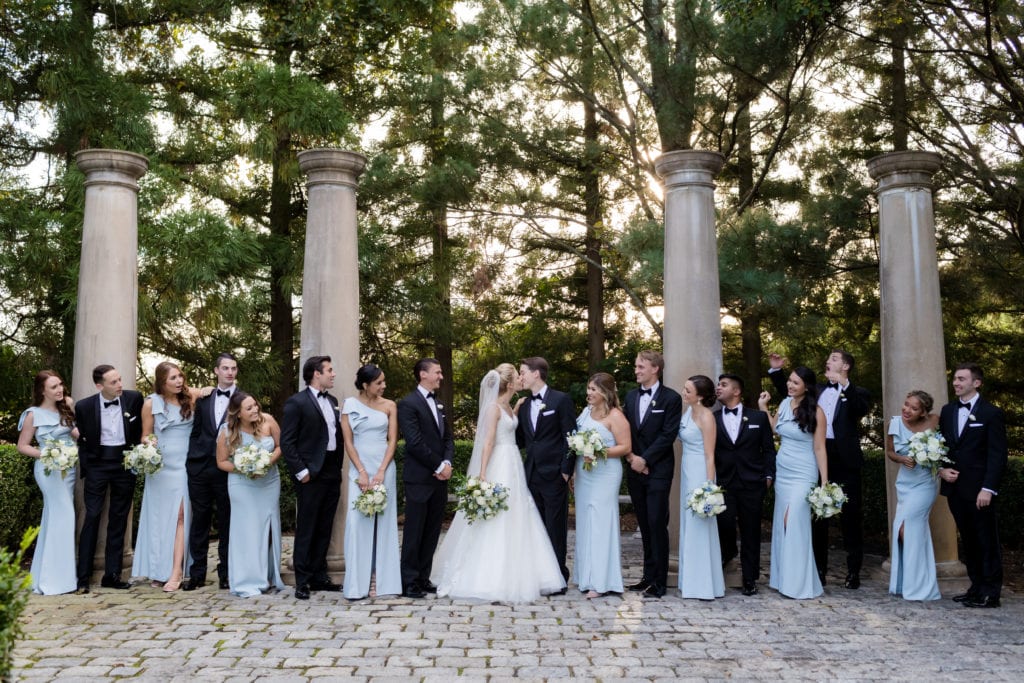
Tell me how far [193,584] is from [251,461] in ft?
4.27

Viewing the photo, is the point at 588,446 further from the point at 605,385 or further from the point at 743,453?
the point at 743,453

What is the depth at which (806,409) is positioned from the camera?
7418 mm

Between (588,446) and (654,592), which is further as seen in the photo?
(654,592)

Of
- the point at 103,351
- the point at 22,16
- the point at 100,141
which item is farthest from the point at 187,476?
the point at 22,16

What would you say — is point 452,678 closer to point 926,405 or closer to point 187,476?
point 187,476

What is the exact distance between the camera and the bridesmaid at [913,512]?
717 cm

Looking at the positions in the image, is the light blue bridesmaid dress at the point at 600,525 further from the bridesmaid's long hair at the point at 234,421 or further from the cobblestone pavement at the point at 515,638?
the bridesmaid's long hair at the point at 234,421

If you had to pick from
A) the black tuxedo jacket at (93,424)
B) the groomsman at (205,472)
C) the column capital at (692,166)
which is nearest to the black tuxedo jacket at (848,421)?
the column capital at (692,166)

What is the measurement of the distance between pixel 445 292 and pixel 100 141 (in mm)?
5366

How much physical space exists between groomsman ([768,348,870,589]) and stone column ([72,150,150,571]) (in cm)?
616

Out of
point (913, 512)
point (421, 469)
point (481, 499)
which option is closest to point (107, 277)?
point (421, 469)

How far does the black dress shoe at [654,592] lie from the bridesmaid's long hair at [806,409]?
5.77 feet

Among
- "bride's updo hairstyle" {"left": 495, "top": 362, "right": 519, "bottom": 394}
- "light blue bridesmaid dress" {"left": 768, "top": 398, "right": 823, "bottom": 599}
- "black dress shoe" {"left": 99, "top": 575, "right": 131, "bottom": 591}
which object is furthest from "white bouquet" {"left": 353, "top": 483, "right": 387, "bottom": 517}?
"light blue bridesmaid dress" {"left": 768, "top": 398, "right": 823, "bottom": 599}

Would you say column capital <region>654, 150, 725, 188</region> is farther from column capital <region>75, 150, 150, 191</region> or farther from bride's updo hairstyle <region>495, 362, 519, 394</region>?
column capital <region>75, 150, 150, 191</region>
